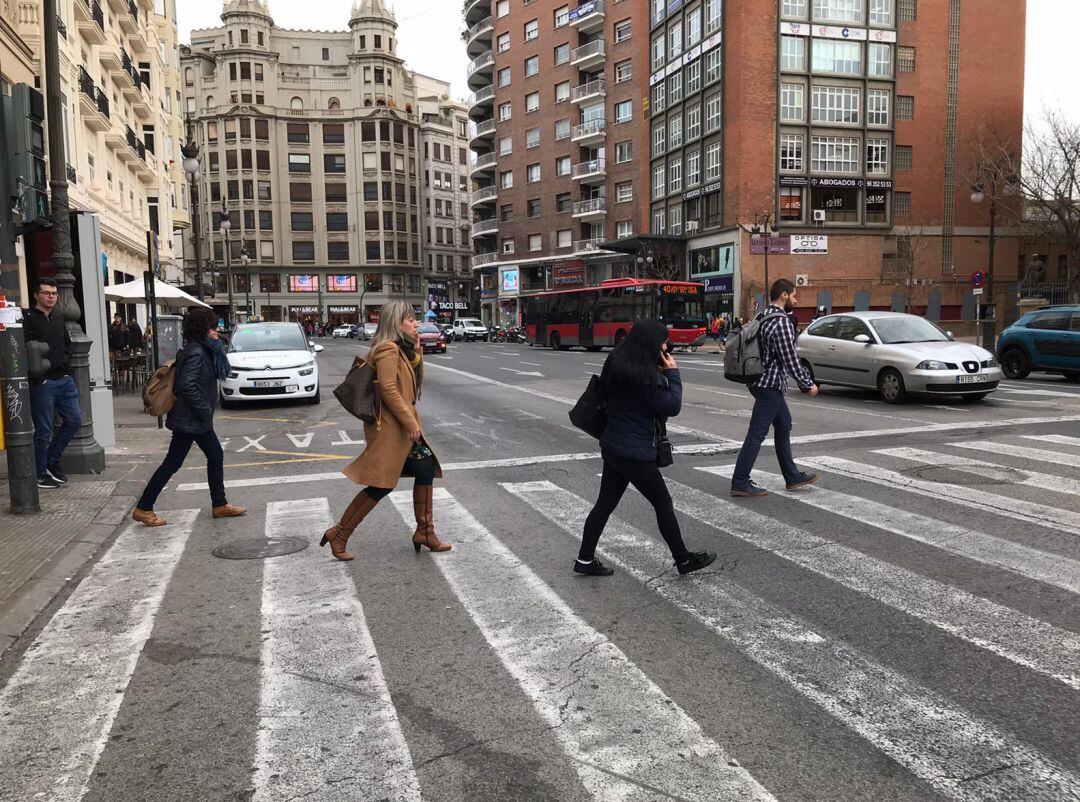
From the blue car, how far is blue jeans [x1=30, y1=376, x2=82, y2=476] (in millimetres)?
17350

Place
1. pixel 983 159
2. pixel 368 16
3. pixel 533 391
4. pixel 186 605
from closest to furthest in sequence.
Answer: pixel 186 605, pixel 533 391, pixel 983 159, pixel 368 16

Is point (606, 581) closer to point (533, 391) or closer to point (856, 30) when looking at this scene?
point (533, 391)

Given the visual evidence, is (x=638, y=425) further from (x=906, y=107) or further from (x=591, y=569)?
(x=906, y=107)

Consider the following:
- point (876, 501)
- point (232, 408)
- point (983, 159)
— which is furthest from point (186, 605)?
point (983, 159)

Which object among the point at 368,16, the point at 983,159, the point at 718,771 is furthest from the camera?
the point at 368,16

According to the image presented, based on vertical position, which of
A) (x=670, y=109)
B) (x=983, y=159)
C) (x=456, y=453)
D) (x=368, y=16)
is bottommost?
(x=456, y=453)

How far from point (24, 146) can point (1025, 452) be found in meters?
9.85

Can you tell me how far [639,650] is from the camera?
3.85 metres

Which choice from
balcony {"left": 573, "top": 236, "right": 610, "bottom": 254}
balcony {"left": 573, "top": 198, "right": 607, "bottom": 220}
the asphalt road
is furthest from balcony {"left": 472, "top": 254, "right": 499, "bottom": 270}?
the asphalt road

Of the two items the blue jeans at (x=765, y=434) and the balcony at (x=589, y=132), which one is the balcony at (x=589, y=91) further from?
the blue jeans at (x=765, y=434)

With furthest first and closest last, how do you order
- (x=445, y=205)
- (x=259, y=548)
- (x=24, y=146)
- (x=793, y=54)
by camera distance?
(x=445, y=205) → (x=793, y=54) → (x=24, y=146) → (x=259, y=548)

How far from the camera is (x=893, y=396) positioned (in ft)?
44.9

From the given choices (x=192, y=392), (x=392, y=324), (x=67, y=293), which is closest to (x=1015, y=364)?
(x=392, y=324)

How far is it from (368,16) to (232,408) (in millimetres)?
81258
